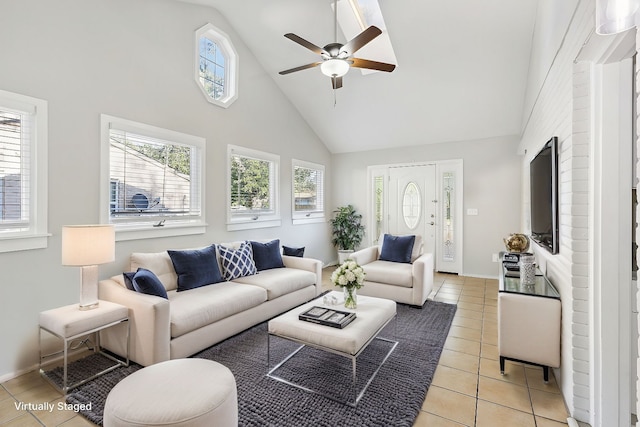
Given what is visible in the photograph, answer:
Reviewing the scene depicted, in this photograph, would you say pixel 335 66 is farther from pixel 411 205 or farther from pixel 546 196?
pixel 411 205

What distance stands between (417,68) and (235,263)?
3.54 meters

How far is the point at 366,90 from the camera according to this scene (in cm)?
493

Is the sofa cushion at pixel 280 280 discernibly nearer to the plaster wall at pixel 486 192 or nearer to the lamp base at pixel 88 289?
→ the lamp base at pixel 88 289

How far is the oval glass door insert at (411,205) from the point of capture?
607 cm

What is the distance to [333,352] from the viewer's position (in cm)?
213

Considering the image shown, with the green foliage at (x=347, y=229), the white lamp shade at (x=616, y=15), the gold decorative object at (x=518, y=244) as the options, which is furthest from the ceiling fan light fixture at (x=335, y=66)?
the green foliage at (x=347, y=229)

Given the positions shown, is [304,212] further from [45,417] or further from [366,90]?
[45,417]

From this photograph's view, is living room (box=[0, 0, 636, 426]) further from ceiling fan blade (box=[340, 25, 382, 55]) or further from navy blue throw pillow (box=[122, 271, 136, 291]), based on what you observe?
ceiling fan blade (box=[340, 25, 382, 55])

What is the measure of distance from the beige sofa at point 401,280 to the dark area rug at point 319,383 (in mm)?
658

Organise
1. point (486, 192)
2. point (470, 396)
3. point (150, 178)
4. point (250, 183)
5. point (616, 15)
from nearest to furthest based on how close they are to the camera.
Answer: point (616, 15) < point (470, 396) < point (150, 178) < point (250, 183) < point (486, 192)

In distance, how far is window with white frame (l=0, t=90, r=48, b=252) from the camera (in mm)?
2340

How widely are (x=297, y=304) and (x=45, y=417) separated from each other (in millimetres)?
2386

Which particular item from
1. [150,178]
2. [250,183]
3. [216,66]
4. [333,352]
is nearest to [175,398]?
[333,352]

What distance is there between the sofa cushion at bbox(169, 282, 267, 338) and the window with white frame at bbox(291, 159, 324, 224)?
8.15ft
